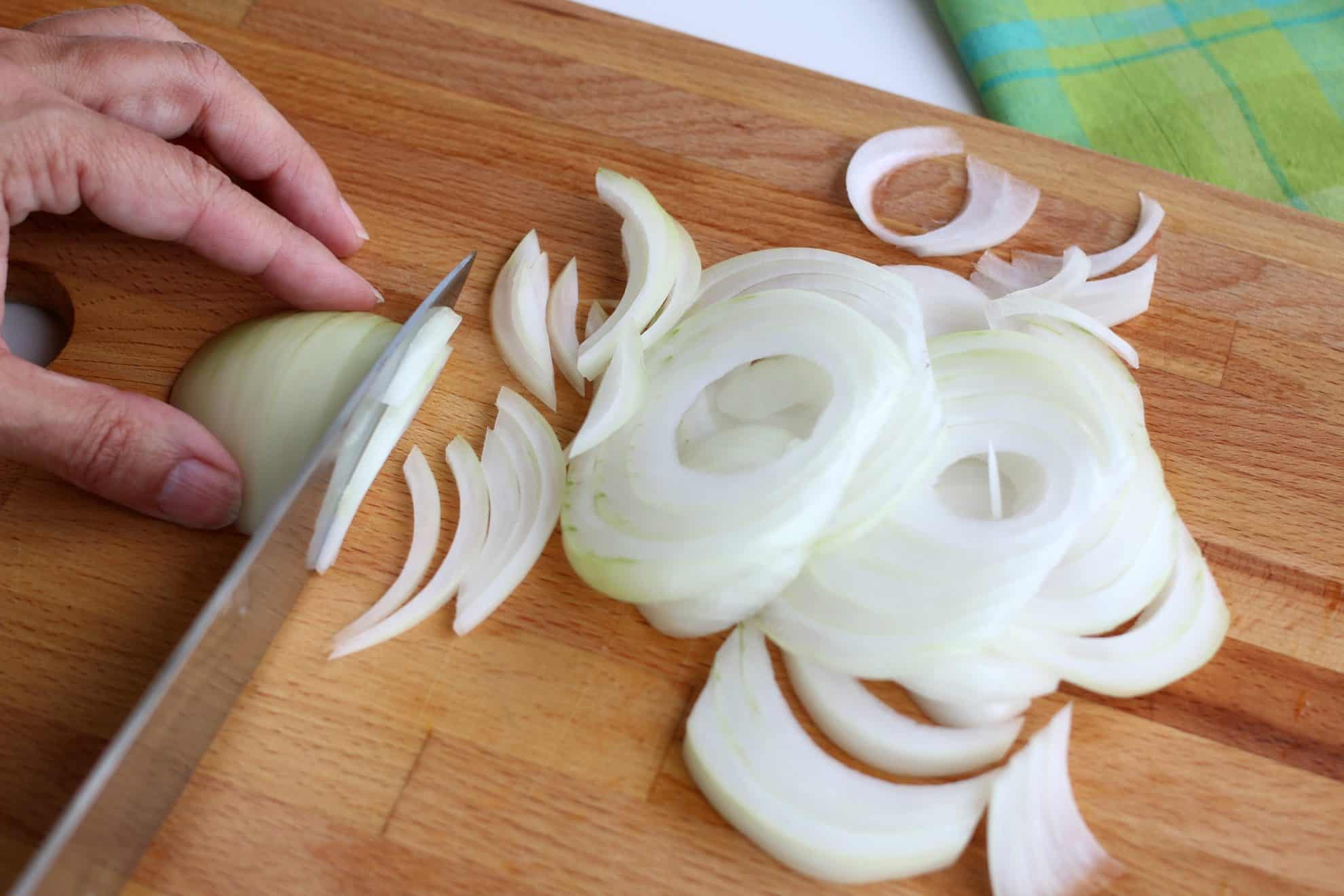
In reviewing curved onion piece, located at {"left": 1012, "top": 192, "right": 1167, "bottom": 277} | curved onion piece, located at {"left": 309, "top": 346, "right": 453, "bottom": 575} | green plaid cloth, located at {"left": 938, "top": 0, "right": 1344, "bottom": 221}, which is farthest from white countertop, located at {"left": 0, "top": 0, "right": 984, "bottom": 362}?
curved onion piece, located at {"left": 309, "top": 346, "right": 453, "bottom": 575}

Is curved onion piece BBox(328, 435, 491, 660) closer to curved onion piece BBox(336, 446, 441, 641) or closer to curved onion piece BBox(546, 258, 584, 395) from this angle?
curved onion piece BBox(336, 446, 441, 641)

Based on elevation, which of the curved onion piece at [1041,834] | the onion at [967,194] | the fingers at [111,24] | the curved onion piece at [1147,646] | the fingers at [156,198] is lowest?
the curved onion piece at [1041,834]

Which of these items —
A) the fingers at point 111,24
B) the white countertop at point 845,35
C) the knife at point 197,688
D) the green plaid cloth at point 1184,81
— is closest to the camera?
the knife at point 197,688

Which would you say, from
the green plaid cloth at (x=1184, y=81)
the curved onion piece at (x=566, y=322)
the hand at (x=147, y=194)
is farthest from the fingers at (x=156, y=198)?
the green plaid cloth at (x=1184, y=81)

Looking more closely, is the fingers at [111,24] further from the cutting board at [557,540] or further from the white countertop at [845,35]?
the white countertop at [845,35]

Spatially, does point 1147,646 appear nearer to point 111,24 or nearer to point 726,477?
point 726,477

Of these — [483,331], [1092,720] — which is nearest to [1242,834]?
[1092,720]

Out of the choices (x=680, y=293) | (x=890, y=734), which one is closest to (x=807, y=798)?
(x=890, y=734)
